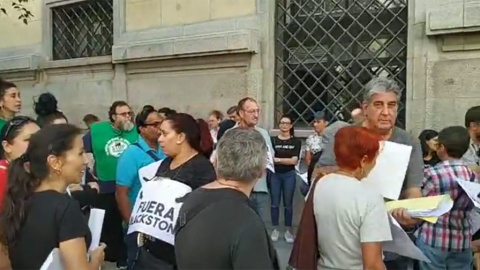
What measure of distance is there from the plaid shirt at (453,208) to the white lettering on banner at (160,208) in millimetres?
1876

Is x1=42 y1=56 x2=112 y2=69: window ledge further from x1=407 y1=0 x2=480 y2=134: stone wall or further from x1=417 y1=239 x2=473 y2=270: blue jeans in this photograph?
x1=417 y1=239 x2=473 y2=270: blue jeans

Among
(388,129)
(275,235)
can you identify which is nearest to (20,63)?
(275,235)

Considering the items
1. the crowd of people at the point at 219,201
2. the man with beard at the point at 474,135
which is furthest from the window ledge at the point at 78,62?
the man with beard at the point at 474,135

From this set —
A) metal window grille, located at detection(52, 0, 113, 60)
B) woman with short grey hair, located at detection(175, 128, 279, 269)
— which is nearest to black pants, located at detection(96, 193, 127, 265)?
woman with short grey hair, located at detection(175, 128, 279, 269)

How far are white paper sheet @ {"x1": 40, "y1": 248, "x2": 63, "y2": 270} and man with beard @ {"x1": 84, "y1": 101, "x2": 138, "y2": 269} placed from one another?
3382 millimetres

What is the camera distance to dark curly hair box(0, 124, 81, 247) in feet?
8.57

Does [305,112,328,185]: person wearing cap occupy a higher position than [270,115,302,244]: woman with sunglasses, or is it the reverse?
[305,112,328,185]: person wearing cap

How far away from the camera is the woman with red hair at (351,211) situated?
2.81m

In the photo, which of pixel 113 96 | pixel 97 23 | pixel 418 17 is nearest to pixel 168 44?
pixel 113 96

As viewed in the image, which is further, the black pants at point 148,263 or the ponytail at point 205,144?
the ponytail at point 205,144

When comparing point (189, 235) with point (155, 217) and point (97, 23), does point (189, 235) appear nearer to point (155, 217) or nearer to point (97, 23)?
point (155, 217)

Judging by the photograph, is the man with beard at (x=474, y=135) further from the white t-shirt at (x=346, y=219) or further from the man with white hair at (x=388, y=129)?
the white t-shirt at (x=346, y=219)

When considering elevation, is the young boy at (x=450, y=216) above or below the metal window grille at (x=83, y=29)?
below

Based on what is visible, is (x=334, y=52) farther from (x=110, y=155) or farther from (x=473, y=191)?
(x=473, y=191)
